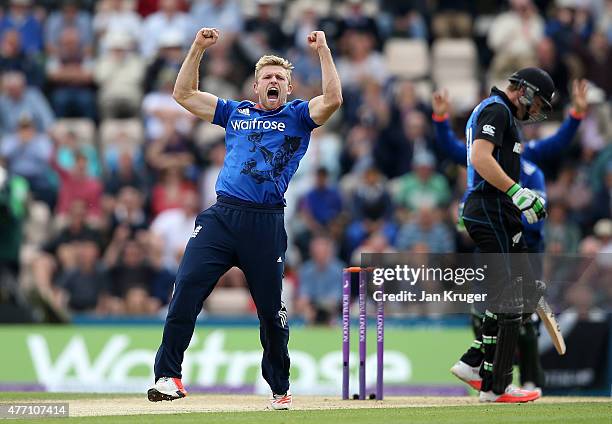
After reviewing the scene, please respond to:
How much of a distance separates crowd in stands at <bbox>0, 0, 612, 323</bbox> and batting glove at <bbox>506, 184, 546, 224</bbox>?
22.2 ft

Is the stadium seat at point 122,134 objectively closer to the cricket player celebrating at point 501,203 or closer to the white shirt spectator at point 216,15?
the white shirt spectator at point 216,15

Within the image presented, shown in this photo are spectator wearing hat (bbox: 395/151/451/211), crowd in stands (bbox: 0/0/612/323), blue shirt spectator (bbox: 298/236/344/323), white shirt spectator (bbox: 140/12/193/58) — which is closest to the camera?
blue shirt spectator (bbox: 298/236/344/323)

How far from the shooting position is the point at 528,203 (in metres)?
11.3

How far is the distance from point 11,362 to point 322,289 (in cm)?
458

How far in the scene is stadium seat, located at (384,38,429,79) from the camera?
2370 cm

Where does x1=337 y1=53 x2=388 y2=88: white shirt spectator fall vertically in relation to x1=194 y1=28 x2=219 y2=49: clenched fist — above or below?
above

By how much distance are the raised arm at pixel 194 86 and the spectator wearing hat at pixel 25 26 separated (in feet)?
43.0

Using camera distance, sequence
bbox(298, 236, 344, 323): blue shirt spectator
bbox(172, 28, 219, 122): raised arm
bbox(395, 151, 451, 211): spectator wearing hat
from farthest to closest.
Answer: bbox(395, 151, 451, 211): spectator wearing hat < bbox(298, 236, 344, 323): blue shirt spectator < bbox(172, 28, 219, 122): raised arm

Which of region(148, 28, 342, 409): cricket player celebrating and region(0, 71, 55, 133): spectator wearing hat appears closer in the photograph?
region(148, 28, 342, 409): cricket player celebrating

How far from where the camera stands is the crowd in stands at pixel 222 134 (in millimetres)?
19703

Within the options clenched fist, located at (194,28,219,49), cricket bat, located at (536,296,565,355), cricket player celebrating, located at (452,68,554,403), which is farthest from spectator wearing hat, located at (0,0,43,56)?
cricket bat, located at (536,296,565,355)

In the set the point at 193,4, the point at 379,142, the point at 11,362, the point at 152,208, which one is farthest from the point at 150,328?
the point at 193,4

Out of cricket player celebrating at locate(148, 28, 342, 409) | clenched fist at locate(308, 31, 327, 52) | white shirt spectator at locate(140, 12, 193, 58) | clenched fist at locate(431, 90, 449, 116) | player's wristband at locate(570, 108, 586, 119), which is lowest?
cricket player celebrating at locate(148, 28, 342, 409)

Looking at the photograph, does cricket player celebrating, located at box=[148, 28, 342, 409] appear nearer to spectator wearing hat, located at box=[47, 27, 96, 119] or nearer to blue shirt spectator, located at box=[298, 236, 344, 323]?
blue shirt spectator, located at box=[298, 236, 344, 323]
